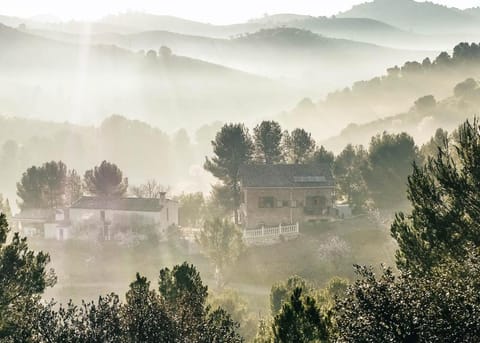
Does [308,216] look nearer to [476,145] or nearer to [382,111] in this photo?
[476,145]

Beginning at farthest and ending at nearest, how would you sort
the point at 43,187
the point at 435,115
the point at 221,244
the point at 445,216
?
the point at 435,115, the point at 43,187, the point at 221,244, the point at 445,216

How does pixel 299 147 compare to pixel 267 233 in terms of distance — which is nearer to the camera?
pixel 267 233

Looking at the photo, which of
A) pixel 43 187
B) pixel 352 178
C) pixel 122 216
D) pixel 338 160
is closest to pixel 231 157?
pixel 122 216

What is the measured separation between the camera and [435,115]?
135750 millimetres

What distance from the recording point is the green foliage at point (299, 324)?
Result: 2170 centimetres

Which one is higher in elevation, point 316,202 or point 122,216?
point 316,202

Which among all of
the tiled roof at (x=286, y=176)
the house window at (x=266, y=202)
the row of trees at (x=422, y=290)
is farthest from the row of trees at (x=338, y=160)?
the row of trees at (x=422, y=290)

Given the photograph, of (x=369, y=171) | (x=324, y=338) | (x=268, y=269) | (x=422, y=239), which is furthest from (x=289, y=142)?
(x=324, y=338)

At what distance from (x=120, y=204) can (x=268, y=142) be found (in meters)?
21.4

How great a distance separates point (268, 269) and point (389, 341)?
4248 centimetres

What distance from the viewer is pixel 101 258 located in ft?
226

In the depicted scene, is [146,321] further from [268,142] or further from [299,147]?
[299,147]

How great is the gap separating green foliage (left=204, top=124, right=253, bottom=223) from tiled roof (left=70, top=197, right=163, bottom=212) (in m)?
8.72

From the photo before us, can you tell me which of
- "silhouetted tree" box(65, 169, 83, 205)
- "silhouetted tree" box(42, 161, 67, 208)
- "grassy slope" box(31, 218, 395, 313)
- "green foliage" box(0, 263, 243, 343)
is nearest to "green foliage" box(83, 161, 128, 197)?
"silhouetted tree" box(42, 161, 67, 208)
